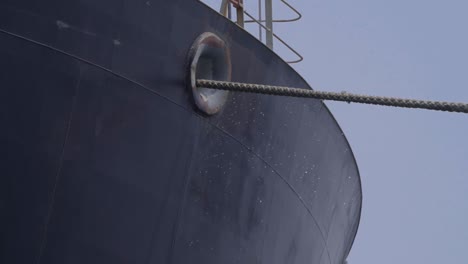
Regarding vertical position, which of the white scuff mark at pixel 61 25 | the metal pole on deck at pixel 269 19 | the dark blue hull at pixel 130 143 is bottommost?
the dark blue hull at pixel 130 143

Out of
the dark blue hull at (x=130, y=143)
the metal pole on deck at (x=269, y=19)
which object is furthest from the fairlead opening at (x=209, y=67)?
the metal pole on deck at (x=269, y=19)

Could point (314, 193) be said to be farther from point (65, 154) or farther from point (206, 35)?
point (65, 154)

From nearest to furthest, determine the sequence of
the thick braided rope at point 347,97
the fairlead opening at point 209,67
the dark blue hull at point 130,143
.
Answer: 1. the thick braided rope at point 347,97
2. the dark blue hull at point 130,143
3. the fairlead opening at point 209,67

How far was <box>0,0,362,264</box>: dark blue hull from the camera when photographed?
291 inches

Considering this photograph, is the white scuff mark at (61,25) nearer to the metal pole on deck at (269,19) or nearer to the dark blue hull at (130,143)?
the dark blue hull at (130,143)

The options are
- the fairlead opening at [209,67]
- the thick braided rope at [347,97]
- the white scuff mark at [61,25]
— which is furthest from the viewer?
the fairlead opening at [209,67]

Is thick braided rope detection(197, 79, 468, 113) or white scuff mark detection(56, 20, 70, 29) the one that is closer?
thick braided rope detection(197, 79, 468, 113)

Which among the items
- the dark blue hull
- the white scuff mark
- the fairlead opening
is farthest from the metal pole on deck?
the white scuff mark

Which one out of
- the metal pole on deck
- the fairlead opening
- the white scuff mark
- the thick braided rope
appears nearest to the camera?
the thick braided rope

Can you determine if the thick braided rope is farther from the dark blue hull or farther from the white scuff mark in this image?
the white scuff mark

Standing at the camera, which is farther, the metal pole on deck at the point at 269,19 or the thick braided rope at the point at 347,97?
the metal pole on deck at the point at 269,19

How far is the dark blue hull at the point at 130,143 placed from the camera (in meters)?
7.40

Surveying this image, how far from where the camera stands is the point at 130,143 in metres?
7.86

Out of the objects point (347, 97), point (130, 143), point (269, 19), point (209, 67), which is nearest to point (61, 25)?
point (130, 143)
